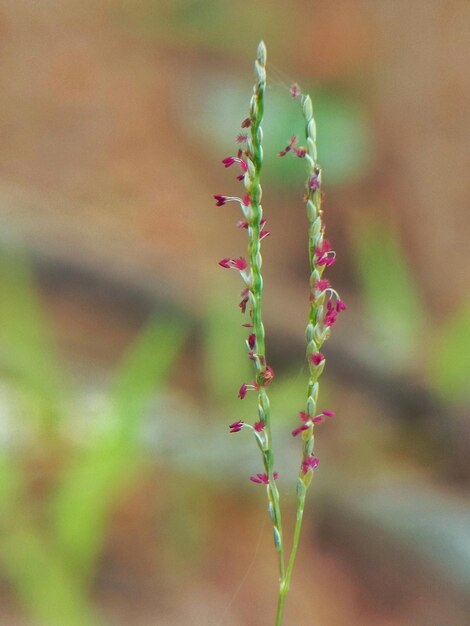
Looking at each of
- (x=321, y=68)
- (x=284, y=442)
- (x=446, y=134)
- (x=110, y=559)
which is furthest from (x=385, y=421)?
(x=321, y=68)

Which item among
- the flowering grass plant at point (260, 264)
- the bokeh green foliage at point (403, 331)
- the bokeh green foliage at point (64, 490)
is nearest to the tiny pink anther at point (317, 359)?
the flowering grass plant at point (260, 264)

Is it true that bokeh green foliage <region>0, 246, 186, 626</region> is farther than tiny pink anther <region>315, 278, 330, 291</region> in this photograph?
Yes

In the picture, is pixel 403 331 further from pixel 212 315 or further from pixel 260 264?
pixel 260 264

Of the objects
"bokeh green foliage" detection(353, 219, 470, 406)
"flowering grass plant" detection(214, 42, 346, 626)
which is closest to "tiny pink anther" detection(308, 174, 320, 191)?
"flowering grass plant" detection(214, 42, 346, 626)

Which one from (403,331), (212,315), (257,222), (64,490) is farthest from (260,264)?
(403,331)

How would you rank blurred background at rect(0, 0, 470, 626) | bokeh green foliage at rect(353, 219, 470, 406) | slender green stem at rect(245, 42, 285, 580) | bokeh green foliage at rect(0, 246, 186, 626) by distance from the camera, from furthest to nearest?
bokeh green foliage at rect(353, 219, 470, 406) < blurred background at rect(0, 0, 470, 626) < bokeh green foliage at rect(0, 246, 186, 626) < slender green stem at rect(245, 42, 285, 580)

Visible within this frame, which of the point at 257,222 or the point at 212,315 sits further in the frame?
the point at 212,315

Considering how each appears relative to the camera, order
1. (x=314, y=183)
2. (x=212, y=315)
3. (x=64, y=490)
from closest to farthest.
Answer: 1. (x=314, y=183)
2. (x=64, y=490)
3. (x=212, y=315)

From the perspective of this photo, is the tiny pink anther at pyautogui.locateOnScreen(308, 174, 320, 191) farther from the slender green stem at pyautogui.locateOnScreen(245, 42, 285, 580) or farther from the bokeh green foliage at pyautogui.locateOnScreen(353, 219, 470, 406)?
the bokeh green foliage at pyautogui.locateOnScreen(353, 219, 470, 406)

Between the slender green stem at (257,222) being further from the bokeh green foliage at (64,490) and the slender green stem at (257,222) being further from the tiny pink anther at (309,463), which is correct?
the bokeh green foliage at (64,490)
